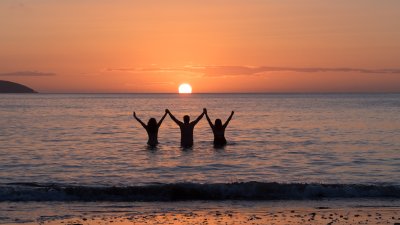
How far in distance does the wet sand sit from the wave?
6.30ft

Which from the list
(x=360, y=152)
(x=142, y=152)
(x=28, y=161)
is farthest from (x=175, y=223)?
(x=360, y=152)

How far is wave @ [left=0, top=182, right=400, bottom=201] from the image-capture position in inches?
569

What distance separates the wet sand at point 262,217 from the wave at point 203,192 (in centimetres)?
192

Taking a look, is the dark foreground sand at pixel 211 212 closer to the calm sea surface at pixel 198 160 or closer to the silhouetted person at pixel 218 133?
the calm sea surface at pixel 198 160

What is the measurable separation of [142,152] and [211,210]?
12.4 metres

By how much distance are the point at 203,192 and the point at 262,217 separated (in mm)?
3167

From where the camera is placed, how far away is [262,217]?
1200 centimetres

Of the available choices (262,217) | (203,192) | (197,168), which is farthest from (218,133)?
A: (262,217)

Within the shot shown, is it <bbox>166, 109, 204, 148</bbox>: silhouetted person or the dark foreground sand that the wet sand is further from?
<bbox>166, 109, 204, 148</bbox>: silhouetted person

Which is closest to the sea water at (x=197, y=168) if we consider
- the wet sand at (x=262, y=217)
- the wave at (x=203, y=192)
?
the wave at (x=203, y=192)

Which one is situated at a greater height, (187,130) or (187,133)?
(187,130)

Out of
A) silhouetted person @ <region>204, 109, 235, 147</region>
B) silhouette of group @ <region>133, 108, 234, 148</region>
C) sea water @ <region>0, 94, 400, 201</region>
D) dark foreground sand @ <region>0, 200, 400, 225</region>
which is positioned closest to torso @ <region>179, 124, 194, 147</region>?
silhouette of group @ <region>133, 108, 234, 148</region>

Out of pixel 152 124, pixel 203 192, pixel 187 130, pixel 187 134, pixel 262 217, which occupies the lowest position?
pixel 262 217

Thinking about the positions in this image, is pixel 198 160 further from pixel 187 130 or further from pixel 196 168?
pixel 187 130
